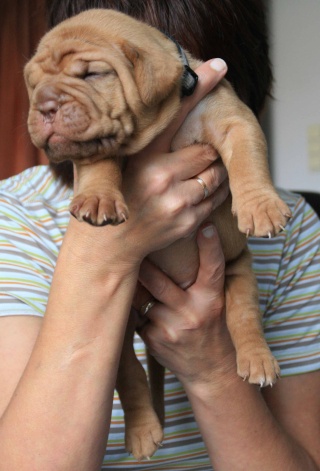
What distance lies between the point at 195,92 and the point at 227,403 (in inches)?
23.3

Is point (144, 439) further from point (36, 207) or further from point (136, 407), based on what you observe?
point (36, 207)

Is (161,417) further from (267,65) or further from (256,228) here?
(267,65)

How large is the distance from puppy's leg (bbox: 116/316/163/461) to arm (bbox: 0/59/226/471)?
13 cm

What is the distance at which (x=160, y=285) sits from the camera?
139 centimetres

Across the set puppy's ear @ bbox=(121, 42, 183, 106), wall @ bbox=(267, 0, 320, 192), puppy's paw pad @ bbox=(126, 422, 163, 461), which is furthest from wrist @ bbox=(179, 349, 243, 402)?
wall @ bbox=(267, 0, 320, 192)

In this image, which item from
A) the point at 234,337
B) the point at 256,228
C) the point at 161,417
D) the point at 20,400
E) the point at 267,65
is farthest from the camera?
the point at 267,65

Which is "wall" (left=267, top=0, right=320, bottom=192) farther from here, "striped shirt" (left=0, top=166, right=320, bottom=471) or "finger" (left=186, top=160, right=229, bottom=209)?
"finger" (left=186, top=160, right=229, bottom=209)

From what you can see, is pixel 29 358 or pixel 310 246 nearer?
pixel 29 358

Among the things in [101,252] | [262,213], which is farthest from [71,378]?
[262,213]

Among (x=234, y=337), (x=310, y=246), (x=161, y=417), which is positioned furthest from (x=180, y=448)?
(x=310, y=246)

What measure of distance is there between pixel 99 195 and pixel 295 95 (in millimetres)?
2571

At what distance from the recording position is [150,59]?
1259 mm

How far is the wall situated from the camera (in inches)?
136

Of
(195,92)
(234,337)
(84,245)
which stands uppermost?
(195,92)
